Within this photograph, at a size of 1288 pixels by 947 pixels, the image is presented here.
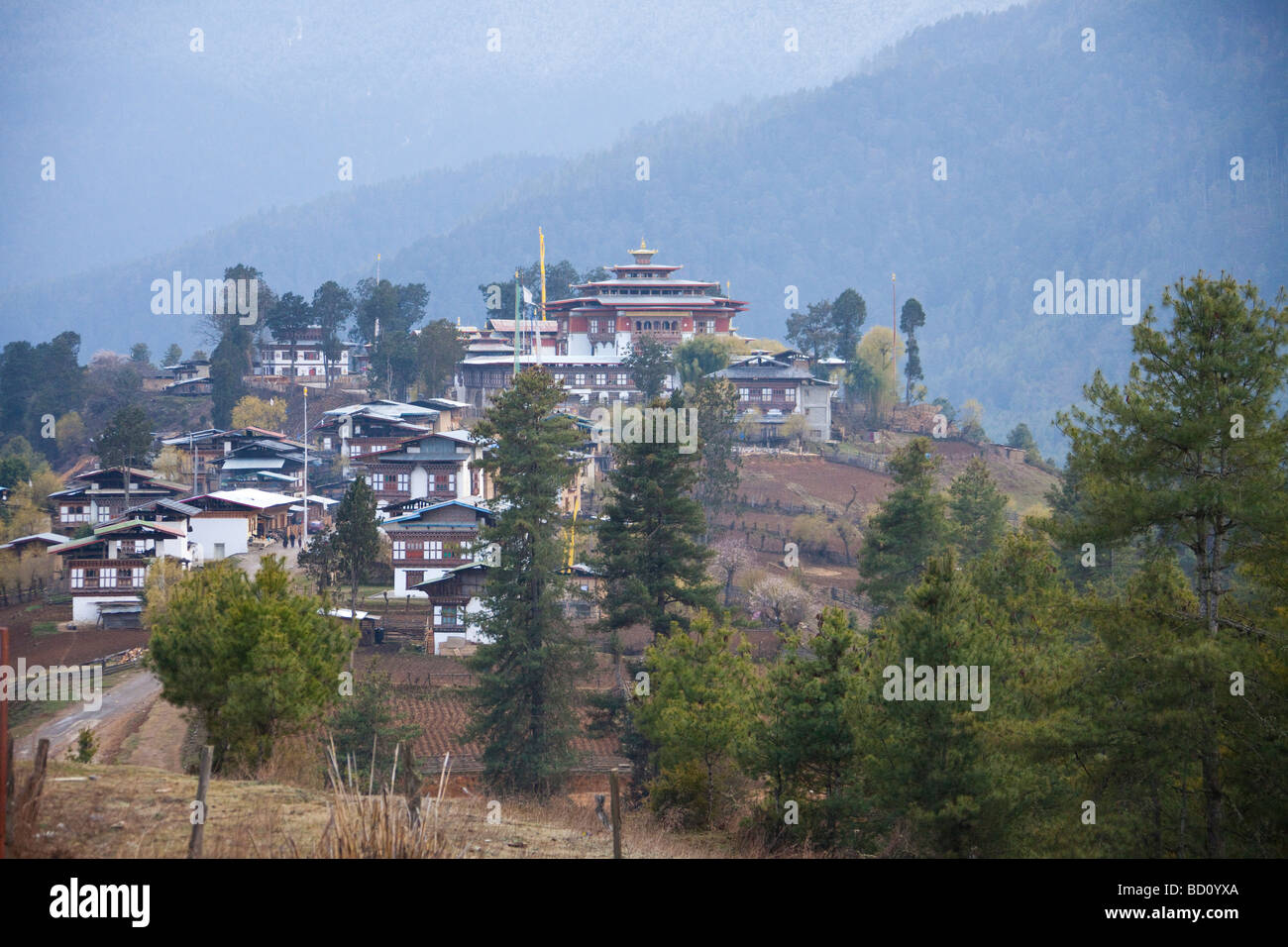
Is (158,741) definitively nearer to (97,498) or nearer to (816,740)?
(816,740)

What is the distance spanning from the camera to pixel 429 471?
63.9m

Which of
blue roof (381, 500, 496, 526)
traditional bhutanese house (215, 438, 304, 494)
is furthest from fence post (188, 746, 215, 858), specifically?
traditional bhutanese house (215, 438, 304, 494)

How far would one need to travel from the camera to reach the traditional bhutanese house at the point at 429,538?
52969 mm

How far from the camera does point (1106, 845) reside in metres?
18.2

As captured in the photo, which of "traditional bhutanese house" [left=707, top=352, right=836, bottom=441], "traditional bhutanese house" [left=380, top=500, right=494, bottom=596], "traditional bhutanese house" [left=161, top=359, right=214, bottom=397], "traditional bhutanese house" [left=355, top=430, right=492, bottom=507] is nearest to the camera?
"traditional bhutanese house" [left=380, top=500, right=494, bottom=596]

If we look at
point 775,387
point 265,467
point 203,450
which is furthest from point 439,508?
point 775,387

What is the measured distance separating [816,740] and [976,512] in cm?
2918

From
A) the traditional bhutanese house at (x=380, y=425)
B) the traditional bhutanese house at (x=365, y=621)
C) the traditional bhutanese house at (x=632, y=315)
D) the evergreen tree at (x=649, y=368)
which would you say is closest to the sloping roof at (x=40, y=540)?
the traditional bhutanese house at (x=380, y=425)

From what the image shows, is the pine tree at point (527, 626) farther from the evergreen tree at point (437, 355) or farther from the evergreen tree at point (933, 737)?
the evergreen tree at point (437, 355)

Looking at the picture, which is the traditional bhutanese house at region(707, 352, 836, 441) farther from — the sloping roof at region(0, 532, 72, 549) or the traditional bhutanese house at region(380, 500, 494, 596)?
the sloping roof at region(0, 532, 72, 549)

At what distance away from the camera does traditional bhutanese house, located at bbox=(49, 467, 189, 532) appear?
6456 centimetres

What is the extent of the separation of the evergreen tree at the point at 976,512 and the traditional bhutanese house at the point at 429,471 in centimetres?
2717
